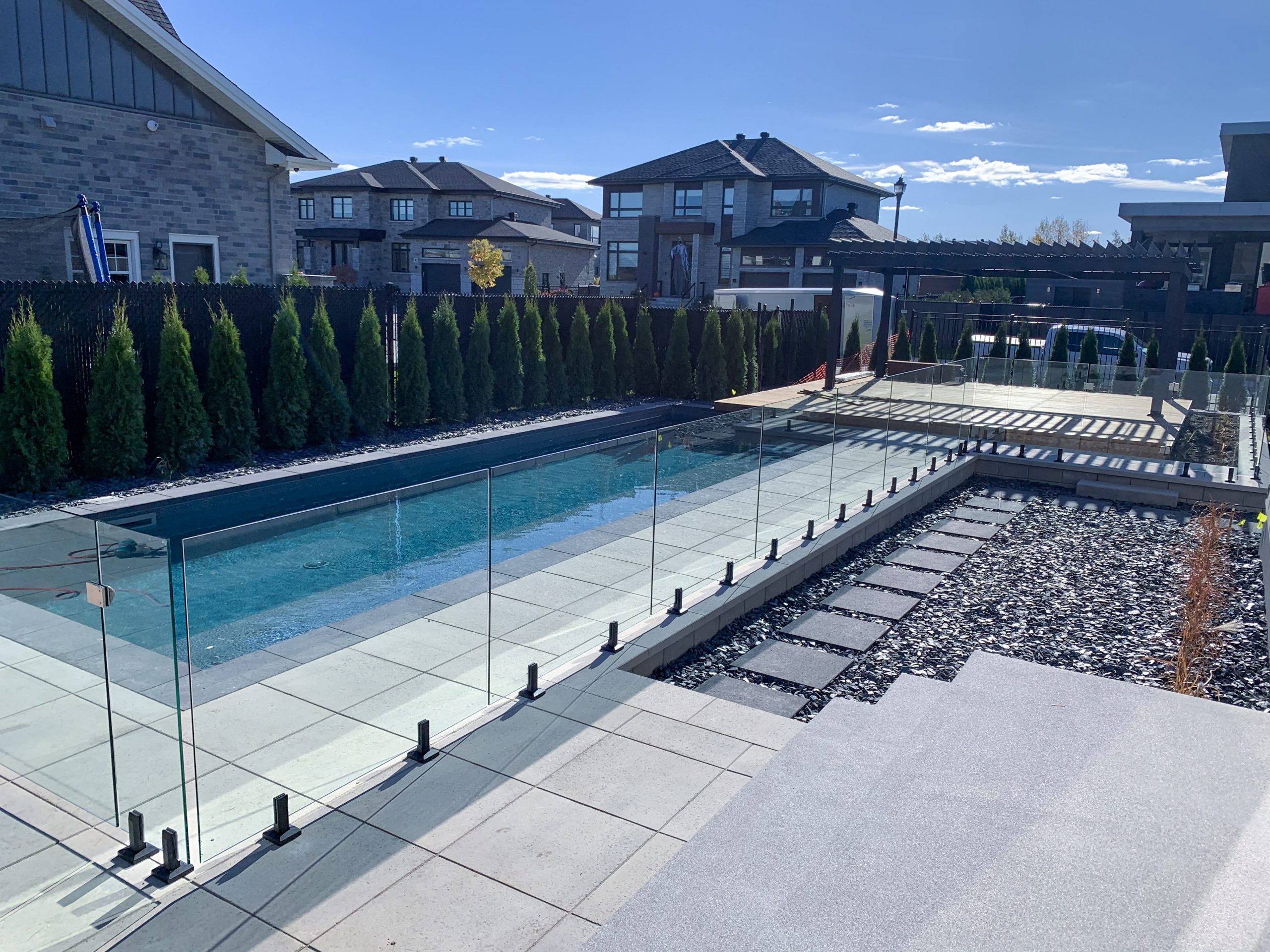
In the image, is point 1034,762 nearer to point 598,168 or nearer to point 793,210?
point 793,210

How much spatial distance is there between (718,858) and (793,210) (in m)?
42.5

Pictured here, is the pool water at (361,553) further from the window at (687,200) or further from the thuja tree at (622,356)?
the window at (687,200)

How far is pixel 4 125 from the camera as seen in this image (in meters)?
14.2

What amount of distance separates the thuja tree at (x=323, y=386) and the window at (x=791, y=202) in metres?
33.2

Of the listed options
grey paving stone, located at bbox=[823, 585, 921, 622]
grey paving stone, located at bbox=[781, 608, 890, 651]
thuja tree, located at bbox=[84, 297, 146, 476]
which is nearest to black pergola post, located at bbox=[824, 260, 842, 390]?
grey paving stone, located at bbox=[823, 585, 921, 622]

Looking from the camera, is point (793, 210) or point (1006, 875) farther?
point (793, 210)

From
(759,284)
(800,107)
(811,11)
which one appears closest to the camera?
(811,11)

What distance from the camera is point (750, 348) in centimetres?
2128

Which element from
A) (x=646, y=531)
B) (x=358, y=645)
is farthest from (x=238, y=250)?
(x=358, y=645)

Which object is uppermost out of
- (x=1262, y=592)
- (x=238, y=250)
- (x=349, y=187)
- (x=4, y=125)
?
(x=349, y=187)

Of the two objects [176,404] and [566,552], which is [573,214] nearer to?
[176,404]

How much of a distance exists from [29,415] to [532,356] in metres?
9.03

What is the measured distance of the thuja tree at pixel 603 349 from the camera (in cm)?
1914

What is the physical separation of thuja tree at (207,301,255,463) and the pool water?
738 centimetres
